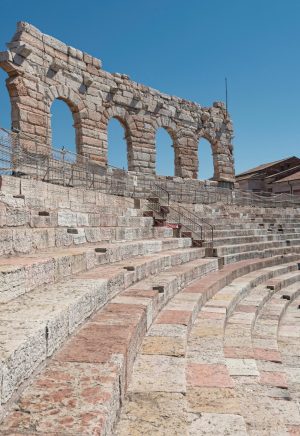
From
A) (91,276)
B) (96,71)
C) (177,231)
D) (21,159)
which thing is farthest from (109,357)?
(96,71)

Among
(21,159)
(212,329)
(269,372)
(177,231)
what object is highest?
(21,159)

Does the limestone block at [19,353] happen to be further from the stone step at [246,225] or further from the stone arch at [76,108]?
the stone arch at [76,108]

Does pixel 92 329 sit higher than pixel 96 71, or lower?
lower

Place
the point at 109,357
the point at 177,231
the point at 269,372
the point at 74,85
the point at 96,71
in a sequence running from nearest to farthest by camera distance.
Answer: the point at 109,357 → the point at 269,372 → the point at 177,231 → the point at 74,85 → the point at 96,71

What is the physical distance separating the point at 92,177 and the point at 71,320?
10.9 m

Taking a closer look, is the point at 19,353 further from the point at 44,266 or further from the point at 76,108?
the point at 76,108

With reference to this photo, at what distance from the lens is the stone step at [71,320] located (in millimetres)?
2373

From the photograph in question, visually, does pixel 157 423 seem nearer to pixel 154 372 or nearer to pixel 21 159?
pixel 154 372

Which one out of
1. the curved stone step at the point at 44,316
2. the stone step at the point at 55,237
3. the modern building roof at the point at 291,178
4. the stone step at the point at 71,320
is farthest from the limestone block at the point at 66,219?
the modern building roof at the point at 291,178

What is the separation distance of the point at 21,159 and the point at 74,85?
665 cm

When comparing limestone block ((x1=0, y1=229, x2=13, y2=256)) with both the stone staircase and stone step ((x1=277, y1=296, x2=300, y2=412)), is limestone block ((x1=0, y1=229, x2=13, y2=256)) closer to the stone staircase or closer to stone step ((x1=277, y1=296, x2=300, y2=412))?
the stone staircase

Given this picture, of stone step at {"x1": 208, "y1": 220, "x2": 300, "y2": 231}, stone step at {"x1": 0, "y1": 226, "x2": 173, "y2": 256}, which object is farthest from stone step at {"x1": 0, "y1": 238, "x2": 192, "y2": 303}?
stone step at {"x1": 208, "y1": 220, "x2": 300, "y2": 231}

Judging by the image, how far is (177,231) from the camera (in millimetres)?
12031

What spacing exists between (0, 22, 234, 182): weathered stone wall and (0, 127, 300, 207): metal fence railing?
71 centimetres
